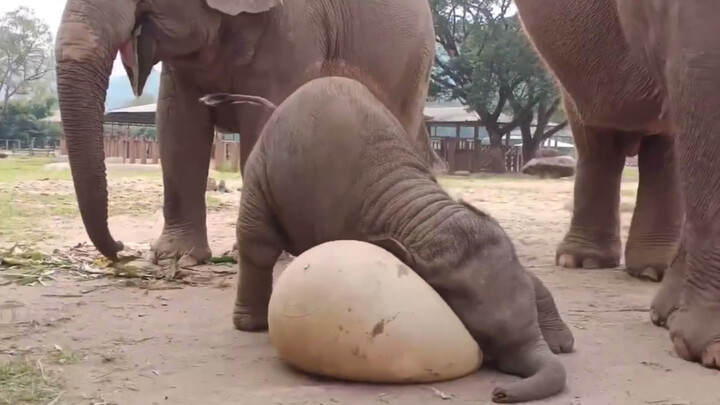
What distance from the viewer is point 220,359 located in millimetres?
3180

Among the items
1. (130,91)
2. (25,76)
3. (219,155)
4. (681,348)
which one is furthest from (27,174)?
(25,76)

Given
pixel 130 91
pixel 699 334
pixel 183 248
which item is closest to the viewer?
pixel 699 334

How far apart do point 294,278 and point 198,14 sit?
248 cm

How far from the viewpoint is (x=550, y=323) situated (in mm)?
3244

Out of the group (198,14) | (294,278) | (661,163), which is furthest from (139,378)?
(661,163)

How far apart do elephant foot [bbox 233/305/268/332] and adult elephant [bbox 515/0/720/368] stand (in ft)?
4.76

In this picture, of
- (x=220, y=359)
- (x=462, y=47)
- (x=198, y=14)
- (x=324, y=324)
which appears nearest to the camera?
(x=324, y=324)

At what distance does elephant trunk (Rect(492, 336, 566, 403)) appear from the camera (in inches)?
103

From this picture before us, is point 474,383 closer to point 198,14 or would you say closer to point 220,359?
point 220,359

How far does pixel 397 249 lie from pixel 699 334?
105cm

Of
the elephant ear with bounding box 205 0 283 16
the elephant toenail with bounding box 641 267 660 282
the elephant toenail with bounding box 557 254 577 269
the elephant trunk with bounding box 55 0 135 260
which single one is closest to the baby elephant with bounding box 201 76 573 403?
the elephant trunk with bounding box 55 0 135 260

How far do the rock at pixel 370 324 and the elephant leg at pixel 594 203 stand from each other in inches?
115

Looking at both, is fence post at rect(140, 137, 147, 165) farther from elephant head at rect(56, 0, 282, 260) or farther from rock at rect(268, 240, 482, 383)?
rock at rect(268, 240, 482, 383)

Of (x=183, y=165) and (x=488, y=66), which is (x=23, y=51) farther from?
(x=183, y=165)
